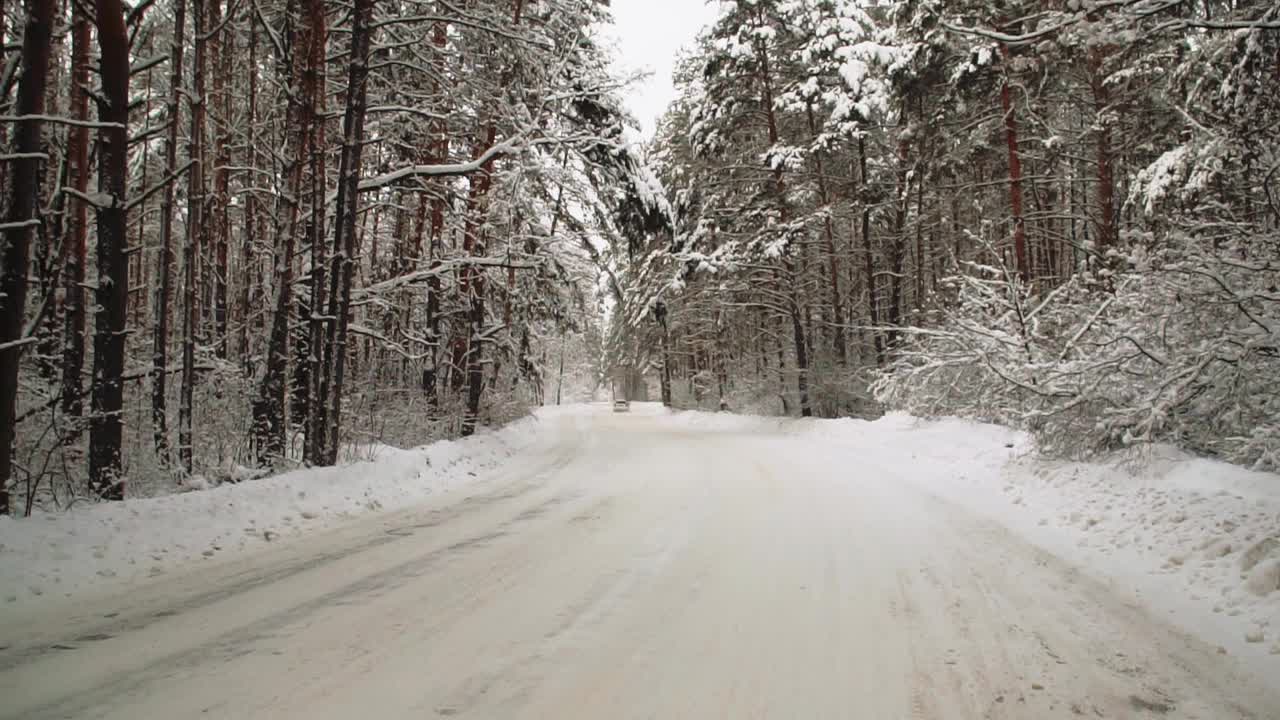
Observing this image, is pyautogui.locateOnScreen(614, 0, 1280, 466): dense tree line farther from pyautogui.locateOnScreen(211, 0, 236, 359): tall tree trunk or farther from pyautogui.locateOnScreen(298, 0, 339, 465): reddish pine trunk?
pyautogui.locateOnScreen(211, 0, 236, 359): tall tree trunk

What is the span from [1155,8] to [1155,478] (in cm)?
401

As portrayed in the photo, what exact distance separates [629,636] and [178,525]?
418cm

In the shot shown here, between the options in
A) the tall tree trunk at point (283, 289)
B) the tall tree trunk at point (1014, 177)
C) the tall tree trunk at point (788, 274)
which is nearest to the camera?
the tall tree trunk at point (283, 289)

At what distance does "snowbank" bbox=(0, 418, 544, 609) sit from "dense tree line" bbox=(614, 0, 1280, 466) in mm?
6780

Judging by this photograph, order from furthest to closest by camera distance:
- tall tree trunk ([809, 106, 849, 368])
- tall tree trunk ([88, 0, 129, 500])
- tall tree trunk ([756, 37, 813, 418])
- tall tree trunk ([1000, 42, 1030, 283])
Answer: tall tree trunk ([756, 37, 813, 418]) → tall tree trunk ([809, 106, 849, 368]) → tall tree trunk ([1000, 42, 1030, 283]) → tall tree trunk ([88, 0, 129, 500])

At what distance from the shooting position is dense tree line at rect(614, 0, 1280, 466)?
525 centimetres

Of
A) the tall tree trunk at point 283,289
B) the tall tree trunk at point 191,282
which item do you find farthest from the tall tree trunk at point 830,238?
the tall tree trunk at point 191,282

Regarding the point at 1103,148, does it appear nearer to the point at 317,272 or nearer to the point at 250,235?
the point at 317,272

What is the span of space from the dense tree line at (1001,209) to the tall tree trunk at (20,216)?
6.97 meters

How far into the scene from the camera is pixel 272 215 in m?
8.70

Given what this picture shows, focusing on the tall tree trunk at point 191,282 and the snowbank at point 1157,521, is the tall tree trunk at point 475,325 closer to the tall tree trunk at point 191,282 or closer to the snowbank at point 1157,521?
the tall tree trunk at point 191,282

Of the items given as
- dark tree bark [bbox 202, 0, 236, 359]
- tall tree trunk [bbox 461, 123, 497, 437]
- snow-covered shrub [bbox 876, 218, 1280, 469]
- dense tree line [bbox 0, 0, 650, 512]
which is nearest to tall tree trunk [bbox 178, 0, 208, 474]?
dense tree line [bbox 0, 0, 650, 512]

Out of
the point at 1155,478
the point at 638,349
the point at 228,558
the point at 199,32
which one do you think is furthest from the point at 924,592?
the point at 638,349

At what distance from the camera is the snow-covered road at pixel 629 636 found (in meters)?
2.54
